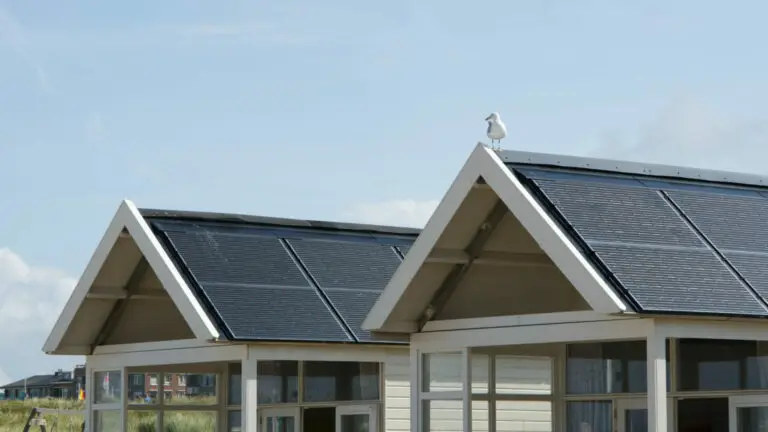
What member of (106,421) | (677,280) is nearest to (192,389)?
(106,421)

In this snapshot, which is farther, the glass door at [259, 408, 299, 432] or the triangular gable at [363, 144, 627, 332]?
the glass door at [259, 408, 299, 432]

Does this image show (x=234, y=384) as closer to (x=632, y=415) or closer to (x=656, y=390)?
(x=632, y=415)

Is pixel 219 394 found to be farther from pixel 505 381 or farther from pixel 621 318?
pixel 621 318

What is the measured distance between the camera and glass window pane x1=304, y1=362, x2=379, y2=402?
755 inches

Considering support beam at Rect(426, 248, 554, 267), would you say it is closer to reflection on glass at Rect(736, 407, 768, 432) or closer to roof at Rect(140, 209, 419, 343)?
reflection on glass at Rect(736, 407, 768, 432)

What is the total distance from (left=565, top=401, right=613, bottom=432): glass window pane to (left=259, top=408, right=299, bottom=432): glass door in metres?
4.34

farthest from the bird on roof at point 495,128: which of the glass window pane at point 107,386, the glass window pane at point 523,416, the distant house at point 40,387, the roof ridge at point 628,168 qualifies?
the distant house at point 40,387

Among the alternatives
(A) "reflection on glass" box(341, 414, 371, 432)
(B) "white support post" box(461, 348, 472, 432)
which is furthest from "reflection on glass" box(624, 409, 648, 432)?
(A) "reflection on glass" box(341, 414, 371, 432)

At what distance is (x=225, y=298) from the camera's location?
18.0 m

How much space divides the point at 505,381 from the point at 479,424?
1.96 feet

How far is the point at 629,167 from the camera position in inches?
610

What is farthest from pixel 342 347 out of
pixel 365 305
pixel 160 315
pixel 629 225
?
pixel 629 225

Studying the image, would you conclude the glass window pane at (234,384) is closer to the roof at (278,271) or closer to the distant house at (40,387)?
the roof at (278,271)

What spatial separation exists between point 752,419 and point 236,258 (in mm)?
7076
